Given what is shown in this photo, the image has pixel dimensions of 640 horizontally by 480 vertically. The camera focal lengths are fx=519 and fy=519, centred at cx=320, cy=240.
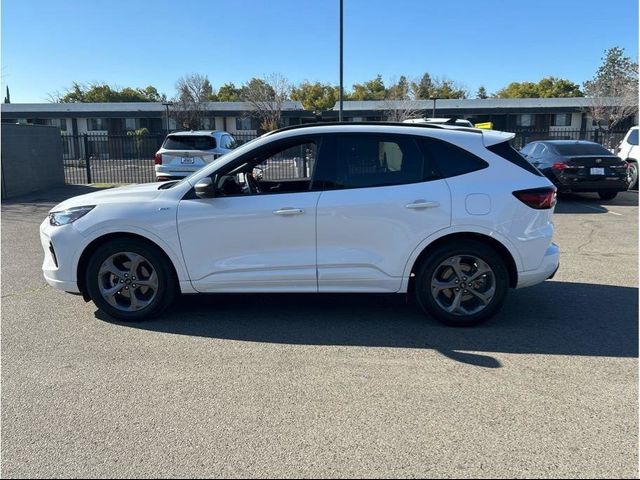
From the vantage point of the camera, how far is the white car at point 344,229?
453cm

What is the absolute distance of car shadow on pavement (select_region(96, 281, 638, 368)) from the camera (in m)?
4.31

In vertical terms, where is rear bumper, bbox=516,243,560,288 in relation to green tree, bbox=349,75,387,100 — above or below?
below

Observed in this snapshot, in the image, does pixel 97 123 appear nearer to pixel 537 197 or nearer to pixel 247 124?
pixel 247 124

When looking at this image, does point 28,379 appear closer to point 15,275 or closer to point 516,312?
point 15,275

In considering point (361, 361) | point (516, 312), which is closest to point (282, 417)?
point (361, 361)

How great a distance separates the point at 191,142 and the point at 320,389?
10739 millimetres

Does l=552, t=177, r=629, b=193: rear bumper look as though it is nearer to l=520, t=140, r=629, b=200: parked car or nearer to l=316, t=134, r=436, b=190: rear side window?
l=520, t=140, r=629, b=200: parked car

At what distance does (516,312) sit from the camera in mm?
→ 5102

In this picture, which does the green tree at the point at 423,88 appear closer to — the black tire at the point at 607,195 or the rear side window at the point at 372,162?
the black tire at the point at 607,195

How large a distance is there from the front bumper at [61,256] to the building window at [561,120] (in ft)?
159

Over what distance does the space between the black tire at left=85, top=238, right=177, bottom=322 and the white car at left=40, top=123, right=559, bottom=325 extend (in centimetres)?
1

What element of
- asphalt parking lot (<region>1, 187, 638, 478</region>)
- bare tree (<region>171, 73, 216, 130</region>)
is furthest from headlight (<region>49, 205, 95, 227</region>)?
bare tree (<region>171, 73, 216, 130</region>)

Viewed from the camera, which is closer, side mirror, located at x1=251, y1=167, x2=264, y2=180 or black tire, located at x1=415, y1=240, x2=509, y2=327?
black tire, located at x1=415, y1=240, x2=509, y2=327

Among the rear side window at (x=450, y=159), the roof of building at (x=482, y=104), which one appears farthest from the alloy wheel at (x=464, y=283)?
the roof of building at (x=482, y=104)
